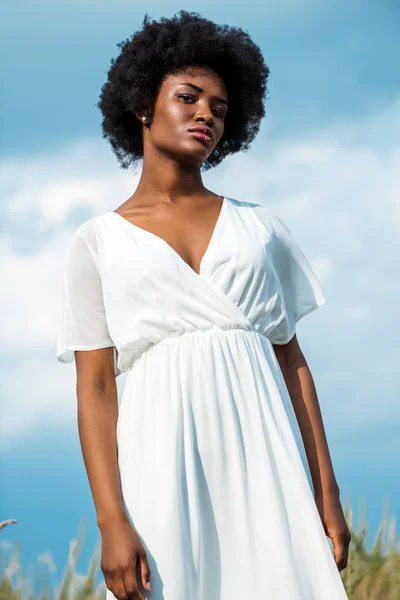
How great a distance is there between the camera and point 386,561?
14.3 ft

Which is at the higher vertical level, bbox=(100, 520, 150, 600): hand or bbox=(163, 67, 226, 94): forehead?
bbox=(163, 67, 226, 94): forehead

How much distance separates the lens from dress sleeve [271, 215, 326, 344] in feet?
9.45

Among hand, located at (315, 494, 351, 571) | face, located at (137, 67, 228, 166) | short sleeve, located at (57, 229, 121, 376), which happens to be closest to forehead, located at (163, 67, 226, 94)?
face, located at (137, 67, 228, 166)

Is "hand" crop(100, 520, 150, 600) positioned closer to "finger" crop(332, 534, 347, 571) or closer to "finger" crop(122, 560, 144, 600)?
"finger" crop(122, 560, 144, 600)

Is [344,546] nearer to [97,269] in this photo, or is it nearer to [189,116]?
[97,269]

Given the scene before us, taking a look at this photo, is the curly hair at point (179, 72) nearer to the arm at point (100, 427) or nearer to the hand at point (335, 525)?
the arm at point (100, 427)

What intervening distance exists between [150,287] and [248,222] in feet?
1.46

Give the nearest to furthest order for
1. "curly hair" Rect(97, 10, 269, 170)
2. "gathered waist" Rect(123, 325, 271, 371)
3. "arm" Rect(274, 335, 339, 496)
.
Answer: "gathered waist" Rect(123, 325, 271, 371) → "arm" Rect(274, 335, 339, 496) → "curly hair" Rect(97, 10, 269, 170)

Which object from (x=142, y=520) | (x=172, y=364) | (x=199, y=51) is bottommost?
(x=142, y=520)

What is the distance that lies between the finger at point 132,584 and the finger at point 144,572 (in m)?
0.02

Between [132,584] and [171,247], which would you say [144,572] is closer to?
[132,584]

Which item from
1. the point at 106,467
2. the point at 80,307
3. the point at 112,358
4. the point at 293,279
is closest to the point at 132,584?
the point at 106,467

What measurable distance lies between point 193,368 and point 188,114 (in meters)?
0.79

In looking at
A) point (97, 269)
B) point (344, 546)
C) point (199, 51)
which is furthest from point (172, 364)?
point (199, 51)
